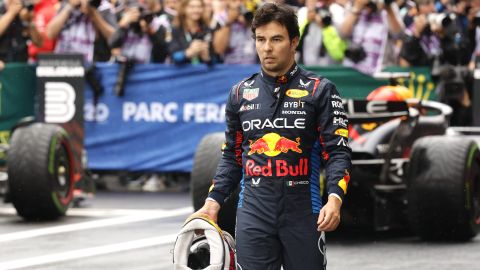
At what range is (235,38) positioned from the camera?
16672mm

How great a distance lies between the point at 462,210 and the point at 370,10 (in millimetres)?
5493

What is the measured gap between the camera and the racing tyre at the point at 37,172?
1263cm

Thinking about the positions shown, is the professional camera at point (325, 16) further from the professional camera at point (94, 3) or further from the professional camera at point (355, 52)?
the professional camera at point (94, 3)

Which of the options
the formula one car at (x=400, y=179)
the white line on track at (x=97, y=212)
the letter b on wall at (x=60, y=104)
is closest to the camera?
the formula one car at (x=400, y=179)

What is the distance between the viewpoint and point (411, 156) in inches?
447

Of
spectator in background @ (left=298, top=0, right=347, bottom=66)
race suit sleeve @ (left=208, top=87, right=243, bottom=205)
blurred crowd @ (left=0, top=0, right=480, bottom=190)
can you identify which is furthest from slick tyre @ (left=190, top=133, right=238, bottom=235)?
spectator in background @ (left=298, top=0, right=347, bottom=66)

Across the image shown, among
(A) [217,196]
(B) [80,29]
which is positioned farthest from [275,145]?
(B) [80,29]

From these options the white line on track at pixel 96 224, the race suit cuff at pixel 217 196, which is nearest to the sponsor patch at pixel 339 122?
the race suit cuff at pixel 217 196

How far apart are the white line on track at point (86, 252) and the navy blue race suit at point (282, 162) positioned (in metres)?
4.26

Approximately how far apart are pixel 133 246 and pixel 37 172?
6.47ft

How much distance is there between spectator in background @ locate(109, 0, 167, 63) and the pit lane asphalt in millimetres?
3289

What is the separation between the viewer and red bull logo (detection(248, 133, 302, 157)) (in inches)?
233

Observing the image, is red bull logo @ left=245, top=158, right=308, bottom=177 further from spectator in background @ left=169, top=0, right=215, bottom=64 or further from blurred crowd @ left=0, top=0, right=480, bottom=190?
spectator in background @ left=169, top=0, right=215, bottom=64

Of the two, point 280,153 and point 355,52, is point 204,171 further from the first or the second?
point 355,52
